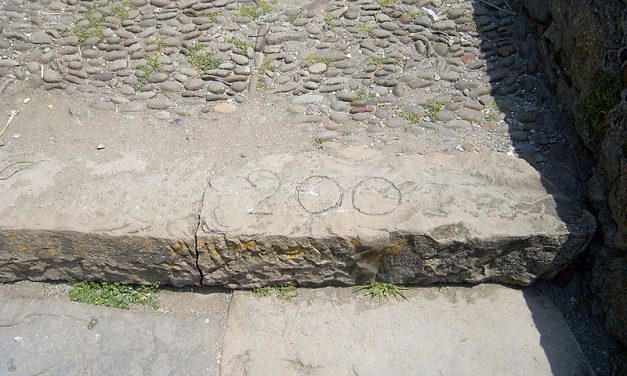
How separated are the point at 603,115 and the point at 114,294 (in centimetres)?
Result: 290

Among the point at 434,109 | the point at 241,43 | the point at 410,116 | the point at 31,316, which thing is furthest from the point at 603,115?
the point at 31,316

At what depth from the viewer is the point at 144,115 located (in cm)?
413

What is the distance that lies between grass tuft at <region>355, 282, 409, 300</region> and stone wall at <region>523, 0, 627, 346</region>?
1.03 metres

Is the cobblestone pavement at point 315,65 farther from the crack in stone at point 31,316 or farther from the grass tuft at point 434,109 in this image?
the crack in stone at point 31,316

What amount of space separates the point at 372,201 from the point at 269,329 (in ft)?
2.89

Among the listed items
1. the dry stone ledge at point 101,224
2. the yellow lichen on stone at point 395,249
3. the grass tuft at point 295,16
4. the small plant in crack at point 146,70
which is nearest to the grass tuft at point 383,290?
the yellow lichen on stone at point 395,249

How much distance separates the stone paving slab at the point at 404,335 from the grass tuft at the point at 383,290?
4cm

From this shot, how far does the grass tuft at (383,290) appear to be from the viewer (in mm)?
3318

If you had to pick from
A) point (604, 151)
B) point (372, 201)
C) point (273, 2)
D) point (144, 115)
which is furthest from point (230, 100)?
point (604, 151)

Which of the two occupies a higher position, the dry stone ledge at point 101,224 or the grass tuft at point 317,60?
the grass tuft at point 317,60

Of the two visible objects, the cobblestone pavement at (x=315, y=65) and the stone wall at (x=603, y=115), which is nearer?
the stone wall at (x=603, y=115)

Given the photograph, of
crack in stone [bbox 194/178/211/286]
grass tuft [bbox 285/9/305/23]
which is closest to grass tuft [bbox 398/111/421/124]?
grass tuft [bbox 285/9/305/23]

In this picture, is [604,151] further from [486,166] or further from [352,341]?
[352,341]

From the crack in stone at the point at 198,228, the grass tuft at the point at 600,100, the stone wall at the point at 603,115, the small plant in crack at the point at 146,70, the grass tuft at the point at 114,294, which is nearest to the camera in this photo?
the stone wall at the point at 603,115
